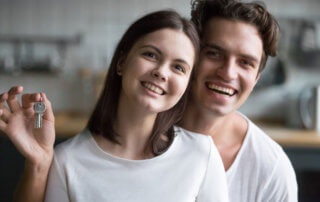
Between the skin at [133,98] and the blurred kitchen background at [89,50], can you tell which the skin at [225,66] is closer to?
the skin at [133,98]

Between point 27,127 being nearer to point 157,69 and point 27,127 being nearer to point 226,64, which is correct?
point 157,69

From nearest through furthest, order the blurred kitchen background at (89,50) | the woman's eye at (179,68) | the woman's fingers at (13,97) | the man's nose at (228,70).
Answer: the woman's fingers at (13,97) < the woman's eye at (179,68) < the man's nose at (228,70) < the blurred kitchen background at (89,50)

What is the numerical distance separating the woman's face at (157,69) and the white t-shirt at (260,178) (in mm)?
336

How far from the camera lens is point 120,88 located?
3.06ft

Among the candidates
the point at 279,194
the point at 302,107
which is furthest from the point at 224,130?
the point at 302,107

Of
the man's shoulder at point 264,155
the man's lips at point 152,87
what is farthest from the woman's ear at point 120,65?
the man's shoulder at point 264,155

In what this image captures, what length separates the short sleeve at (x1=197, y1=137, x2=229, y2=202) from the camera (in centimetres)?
86

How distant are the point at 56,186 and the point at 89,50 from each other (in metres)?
1.73

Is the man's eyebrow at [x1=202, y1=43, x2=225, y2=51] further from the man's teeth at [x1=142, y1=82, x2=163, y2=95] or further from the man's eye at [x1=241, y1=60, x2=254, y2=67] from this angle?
the man's teeth at [x1=142, y1=82, x2=163, y2=95]

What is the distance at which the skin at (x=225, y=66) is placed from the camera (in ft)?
3.12

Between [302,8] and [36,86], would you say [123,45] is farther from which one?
[302,8]

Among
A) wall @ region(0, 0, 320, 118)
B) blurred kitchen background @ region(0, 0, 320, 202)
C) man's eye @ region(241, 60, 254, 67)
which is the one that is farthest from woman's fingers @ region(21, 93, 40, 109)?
wall @ region(0, 0, 320, 118)

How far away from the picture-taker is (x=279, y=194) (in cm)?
99

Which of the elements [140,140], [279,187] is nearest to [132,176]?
[140,140]
